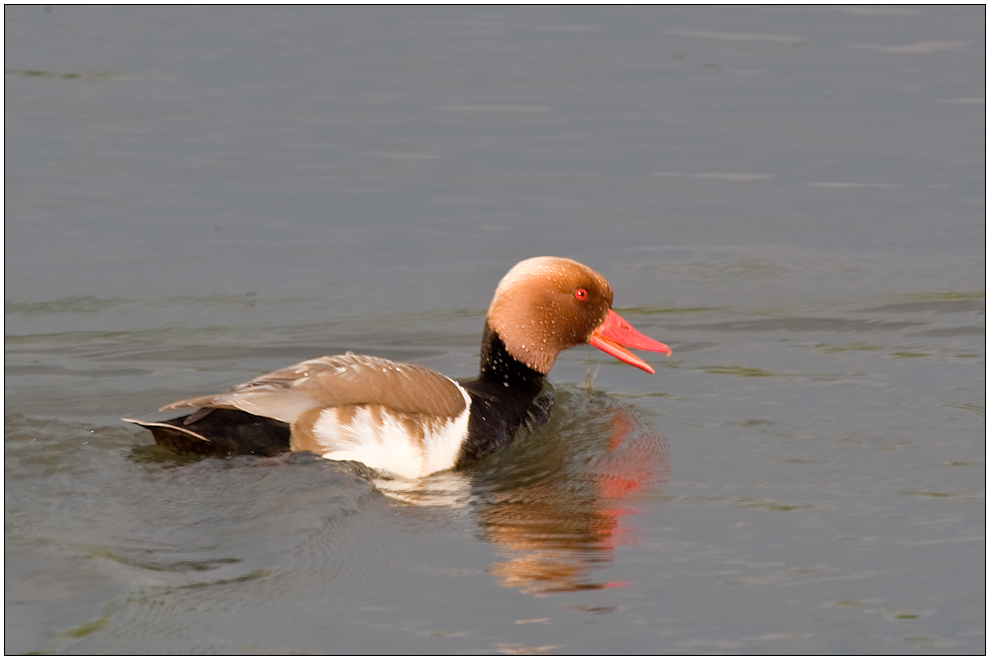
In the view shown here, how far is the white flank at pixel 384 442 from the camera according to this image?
733cm

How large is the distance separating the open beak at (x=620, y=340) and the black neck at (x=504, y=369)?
51 cm

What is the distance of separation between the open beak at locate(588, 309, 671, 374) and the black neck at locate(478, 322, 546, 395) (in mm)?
511

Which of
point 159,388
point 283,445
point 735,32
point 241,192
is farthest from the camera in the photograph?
point 735,32

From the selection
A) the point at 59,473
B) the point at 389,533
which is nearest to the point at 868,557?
the point at 389,533

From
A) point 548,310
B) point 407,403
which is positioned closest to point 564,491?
point 407,403

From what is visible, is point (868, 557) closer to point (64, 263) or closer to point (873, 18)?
point (64, 263)

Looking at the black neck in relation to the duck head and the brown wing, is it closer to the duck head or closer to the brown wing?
the duck head

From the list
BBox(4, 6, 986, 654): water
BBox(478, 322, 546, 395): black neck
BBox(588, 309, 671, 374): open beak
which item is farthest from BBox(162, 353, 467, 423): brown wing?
BBox(588, 309, 671, 374): open beak

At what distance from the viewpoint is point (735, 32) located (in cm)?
1548

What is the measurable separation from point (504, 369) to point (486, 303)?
1.93 meters

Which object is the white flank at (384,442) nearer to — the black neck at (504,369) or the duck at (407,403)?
the duck at (407,403)

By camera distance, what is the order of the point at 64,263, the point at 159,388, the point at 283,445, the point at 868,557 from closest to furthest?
the point at 868,557, the point at 283,445, the point at 159,388, the point at 64,263

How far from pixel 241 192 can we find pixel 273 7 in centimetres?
476

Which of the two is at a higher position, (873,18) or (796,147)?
(873,18)
